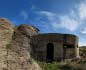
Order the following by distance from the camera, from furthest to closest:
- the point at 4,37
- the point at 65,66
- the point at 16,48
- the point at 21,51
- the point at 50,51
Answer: the point at 50,51
the point at 4,37
the point at 16,48
the point at 21,51
the point at 65,66

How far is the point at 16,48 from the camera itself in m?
24.2

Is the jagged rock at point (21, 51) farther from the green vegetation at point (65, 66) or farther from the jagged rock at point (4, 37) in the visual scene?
the green vegetation at point (65, 66)

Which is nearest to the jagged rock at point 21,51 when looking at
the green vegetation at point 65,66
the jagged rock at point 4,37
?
the jagged rock at point 4,37

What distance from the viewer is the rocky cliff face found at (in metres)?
21.2

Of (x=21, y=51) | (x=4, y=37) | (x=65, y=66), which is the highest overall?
(x=4, y=37)

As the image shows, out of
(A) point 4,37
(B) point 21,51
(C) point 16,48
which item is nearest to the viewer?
(B) point 21,51

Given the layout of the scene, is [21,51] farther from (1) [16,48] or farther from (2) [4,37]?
(2) [4,37]

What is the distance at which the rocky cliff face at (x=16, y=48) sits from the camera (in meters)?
21.2

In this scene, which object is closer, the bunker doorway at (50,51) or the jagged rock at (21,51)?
the jagged rock at (21,51)

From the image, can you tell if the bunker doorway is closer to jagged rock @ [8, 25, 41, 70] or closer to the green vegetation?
jagged rock @ [8, 25, 41, 70]

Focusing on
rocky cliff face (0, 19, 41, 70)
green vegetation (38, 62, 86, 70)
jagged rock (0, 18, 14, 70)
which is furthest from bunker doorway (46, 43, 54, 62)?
green vegetation (38, 62, 86, 70)

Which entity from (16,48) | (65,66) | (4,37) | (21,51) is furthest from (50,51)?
(65,66)

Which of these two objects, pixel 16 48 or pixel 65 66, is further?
pixel 16 48

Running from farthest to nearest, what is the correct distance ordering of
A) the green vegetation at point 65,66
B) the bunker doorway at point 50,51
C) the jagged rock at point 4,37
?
the bunker doorway at point 50,51 < the green vegetation at point 65,66 < the jagged rock at point 4,37
